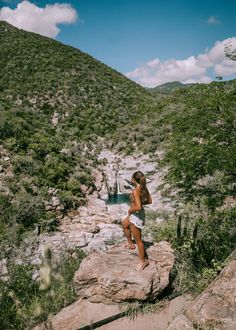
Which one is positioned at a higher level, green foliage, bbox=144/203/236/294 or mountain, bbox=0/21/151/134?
mountain, bbox=0/21/151/134

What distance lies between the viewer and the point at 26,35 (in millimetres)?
52469

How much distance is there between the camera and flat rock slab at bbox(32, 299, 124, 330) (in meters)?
5.84

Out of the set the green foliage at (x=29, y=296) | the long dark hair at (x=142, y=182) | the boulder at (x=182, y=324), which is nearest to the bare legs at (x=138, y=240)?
the long dark hair at (x=142, y=182)

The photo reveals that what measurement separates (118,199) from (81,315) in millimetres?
17383

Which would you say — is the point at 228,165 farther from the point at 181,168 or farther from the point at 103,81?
the point at 103,81

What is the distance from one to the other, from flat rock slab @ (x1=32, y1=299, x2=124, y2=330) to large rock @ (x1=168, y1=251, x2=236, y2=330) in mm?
1646

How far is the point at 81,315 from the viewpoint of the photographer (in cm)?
607

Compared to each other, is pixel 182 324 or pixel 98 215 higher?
pixel 182 324

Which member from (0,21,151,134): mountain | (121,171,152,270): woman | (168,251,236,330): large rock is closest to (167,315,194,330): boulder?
(168,251,236,330): large rock

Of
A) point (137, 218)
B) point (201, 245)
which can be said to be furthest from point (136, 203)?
point (201, 245)

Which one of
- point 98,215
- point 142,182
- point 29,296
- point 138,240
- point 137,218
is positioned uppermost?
point 142,182

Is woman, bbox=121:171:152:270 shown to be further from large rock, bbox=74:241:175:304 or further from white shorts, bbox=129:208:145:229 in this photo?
large rock, bbox=74:241:175:304

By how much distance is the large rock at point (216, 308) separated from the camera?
4.54m

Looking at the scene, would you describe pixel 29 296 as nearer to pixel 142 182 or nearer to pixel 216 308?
pixel 142 182
